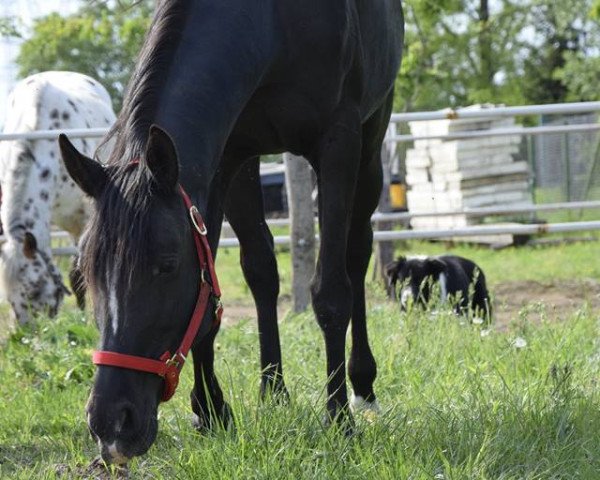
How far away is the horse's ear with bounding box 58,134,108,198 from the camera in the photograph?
9.25 ft

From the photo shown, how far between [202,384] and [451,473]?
1.26 metres

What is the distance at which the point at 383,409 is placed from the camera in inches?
160

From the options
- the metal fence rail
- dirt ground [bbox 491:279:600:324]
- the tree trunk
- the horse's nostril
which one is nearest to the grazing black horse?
the horse's nostril

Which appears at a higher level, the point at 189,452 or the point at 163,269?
the point at 163,269

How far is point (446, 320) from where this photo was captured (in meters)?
5.43

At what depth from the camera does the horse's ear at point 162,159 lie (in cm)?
273

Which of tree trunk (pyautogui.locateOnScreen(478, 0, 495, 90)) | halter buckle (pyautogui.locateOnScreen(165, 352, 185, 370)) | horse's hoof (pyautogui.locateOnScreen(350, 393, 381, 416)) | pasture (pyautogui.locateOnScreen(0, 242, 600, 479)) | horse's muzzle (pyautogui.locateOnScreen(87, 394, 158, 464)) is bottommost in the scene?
horse's hoof (pyautogui.locateOnScreen(350, 393, 381, 416))

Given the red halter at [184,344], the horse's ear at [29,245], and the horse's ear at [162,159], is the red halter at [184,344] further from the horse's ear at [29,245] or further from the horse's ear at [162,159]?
the horse's ear at [29,245]

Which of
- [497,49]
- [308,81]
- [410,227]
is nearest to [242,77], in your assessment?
[308,81]

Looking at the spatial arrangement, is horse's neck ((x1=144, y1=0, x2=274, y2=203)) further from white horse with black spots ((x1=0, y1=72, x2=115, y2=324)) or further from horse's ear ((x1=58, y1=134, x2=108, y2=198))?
white horse with black spots ((x1=0, y1=72, x2=115, y2=324))

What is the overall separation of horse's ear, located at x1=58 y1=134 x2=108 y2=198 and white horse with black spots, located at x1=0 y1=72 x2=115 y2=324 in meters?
2.74

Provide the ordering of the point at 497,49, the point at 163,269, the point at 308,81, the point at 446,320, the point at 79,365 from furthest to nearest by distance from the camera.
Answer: the point at 497,49 < the point at 446,320 < the point at 79,365 < the point at 308,81 < the point at 163,269

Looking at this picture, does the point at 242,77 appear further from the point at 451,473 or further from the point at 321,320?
the point at 451,473

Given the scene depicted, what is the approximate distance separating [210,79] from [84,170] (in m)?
0.60
